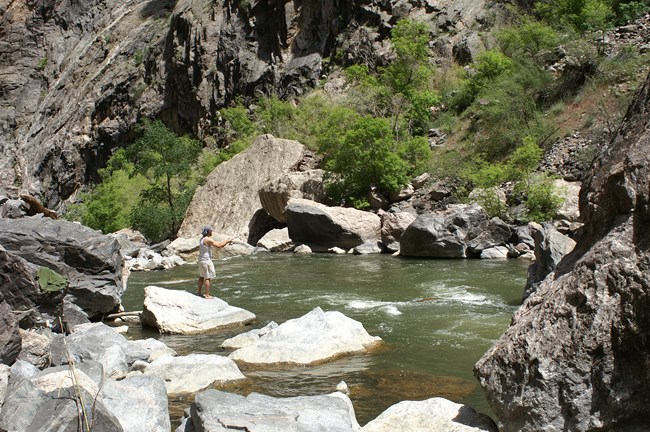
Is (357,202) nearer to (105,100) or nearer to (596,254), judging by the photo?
(596,254)

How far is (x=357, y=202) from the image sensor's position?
25.2 m

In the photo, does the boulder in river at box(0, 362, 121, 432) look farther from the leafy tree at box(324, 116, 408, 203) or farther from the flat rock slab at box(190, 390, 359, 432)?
the leafy tree at box(324, 116, 408, 203)

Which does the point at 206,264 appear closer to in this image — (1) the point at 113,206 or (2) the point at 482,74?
(2) the point at 482,74

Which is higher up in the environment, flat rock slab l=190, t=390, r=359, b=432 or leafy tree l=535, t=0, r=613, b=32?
leafy tree l=535, t=0, r=613, b=32

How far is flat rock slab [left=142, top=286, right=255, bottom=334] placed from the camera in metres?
10.1

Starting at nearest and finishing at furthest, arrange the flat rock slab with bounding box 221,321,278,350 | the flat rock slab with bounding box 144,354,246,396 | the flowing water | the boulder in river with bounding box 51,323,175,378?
the flat rock slab with bounding box 144,354,246,396 → the flowing water → the boulder in river with bounding box 51,323,175,378 → the flat rock slab with bounding box 221,321,278,350

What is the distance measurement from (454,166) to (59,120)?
4129cm

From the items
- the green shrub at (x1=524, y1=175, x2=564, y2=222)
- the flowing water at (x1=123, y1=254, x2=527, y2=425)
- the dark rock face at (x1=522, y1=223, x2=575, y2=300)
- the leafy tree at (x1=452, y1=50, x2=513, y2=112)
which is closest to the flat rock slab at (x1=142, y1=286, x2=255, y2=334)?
the flowing water at (x1=123, y1=254, x2=527, y2=425)

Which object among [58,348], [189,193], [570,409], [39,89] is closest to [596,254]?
[570,409]

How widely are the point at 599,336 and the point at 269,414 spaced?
7.74ft

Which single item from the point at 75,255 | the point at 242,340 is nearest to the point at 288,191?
the point at 75,255

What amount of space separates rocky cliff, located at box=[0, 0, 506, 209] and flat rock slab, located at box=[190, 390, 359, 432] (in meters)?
33.5

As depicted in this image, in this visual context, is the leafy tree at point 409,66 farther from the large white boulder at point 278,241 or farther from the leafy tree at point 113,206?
the leafy tree at point 113,206

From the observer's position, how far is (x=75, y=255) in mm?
10570
